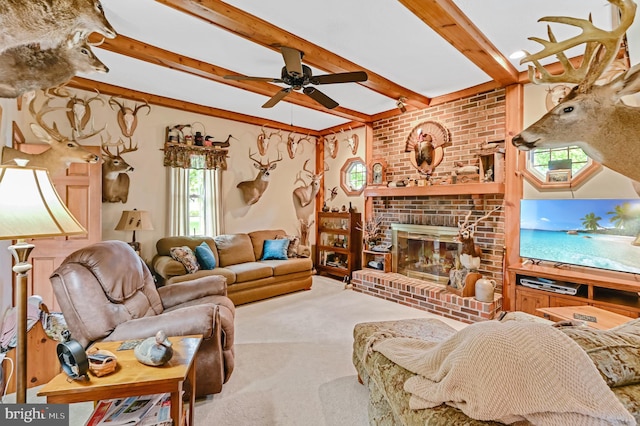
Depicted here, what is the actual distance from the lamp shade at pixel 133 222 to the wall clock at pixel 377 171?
3.41 m

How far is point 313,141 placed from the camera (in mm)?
6102

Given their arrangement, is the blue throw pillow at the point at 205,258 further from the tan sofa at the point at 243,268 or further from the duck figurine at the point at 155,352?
the duck figurine at the point at 155,352

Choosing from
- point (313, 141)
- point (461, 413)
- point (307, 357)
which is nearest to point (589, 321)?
point (461, 413)

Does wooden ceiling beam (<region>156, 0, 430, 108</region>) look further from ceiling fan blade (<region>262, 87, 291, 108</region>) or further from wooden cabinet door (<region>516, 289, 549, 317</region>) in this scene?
wooden cabinet door (<region>516, 289, 549, 317</region>)

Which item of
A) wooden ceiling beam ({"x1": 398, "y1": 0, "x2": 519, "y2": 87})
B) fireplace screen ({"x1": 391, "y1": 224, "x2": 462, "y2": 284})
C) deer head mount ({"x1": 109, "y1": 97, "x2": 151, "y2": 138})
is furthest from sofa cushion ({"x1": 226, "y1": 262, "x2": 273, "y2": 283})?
wooden ceiling beam ({"x1": 398, "y1": 0, "x2": 519, "y2": 87})

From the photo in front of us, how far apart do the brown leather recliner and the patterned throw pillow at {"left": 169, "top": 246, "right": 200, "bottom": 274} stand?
1244 millimetres

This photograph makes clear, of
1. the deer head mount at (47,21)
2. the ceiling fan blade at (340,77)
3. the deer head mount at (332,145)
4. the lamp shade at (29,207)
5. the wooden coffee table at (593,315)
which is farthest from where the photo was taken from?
the deer head mount at (332,145)

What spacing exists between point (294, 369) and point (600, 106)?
2.63 m

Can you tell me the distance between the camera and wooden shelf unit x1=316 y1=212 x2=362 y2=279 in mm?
5195

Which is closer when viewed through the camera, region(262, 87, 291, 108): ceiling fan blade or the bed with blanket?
the bed with blanket

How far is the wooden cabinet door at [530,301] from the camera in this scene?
2951mm

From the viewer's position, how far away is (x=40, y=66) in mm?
1577

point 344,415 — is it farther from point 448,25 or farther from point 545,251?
point 448,25

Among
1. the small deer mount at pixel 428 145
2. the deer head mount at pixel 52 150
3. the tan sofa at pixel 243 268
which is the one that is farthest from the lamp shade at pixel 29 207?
the small deer mount at pixel 428 145
